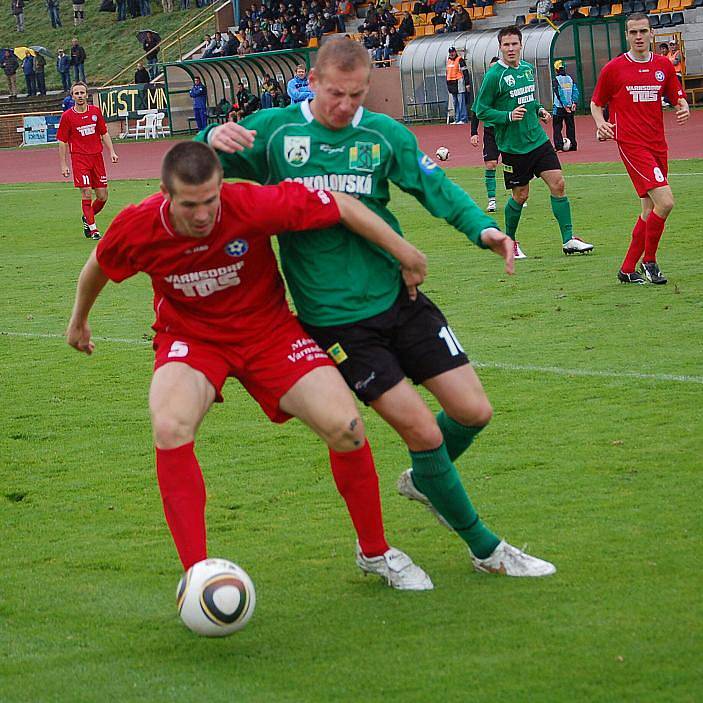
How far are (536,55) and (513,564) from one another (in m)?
31.3

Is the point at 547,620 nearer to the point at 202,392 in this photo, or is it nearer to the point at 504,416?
the point at 202,392

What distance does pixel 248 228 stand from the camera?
4.52 metres

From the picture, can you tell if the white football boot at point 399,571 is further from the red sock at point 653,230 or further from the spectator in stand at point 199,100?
the spectator in stand at point 199,100

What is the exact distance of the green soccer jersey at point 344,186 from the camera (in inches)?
185

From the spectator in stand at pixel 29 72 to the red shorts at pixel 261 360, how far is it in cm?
5009

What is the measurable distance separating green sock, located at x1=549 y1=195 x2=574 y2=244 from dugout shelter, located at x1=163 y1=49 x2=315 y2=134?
30.5 metres

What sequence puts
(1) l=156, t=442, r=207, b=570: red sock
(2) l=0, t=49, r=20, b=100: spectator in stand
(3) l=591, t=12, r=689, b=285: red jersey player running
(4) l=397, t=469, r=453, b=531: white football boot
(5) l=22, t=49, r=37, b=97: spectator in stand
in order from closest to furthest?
1. (1) l=156, t=442, r=207, b=570: red sock
2. (4) l=397, t=469, r=453, b=531: white football boot
3. (3) l=591, t=12, r=689, b=285: red jersey player running
4. (5) l=22, t=49, r=37, b=97: spectator in stand
5. (2) l=0, t=49, r=20, b=100: spectator in stand

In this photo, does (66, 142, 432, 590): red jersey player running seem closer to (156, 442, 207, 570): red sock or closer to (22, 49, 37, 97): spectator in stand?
(156, 442, 207, 570): red sock

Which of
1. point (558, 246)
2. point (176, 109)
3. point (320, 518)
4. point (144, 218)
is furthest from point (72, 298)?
point (176, 109)

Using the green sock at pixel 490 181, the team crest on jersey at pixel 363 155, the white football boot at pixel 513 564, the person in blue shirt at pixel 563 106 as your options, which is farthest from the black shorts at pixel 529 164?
the person in blue shirt at pixel 563 106

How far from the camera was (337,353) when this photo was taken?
4.68 meters

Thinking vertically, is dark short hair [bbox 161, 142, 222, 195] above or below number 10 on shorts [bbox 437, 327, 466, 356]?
above

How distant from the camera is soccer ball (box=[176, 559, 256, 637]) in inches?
163

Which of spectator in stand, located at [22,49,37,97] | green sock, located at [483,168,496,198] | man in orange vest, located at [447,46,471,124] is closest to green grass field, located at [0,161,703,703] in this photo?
green sock, located at [483,168,496,198]
